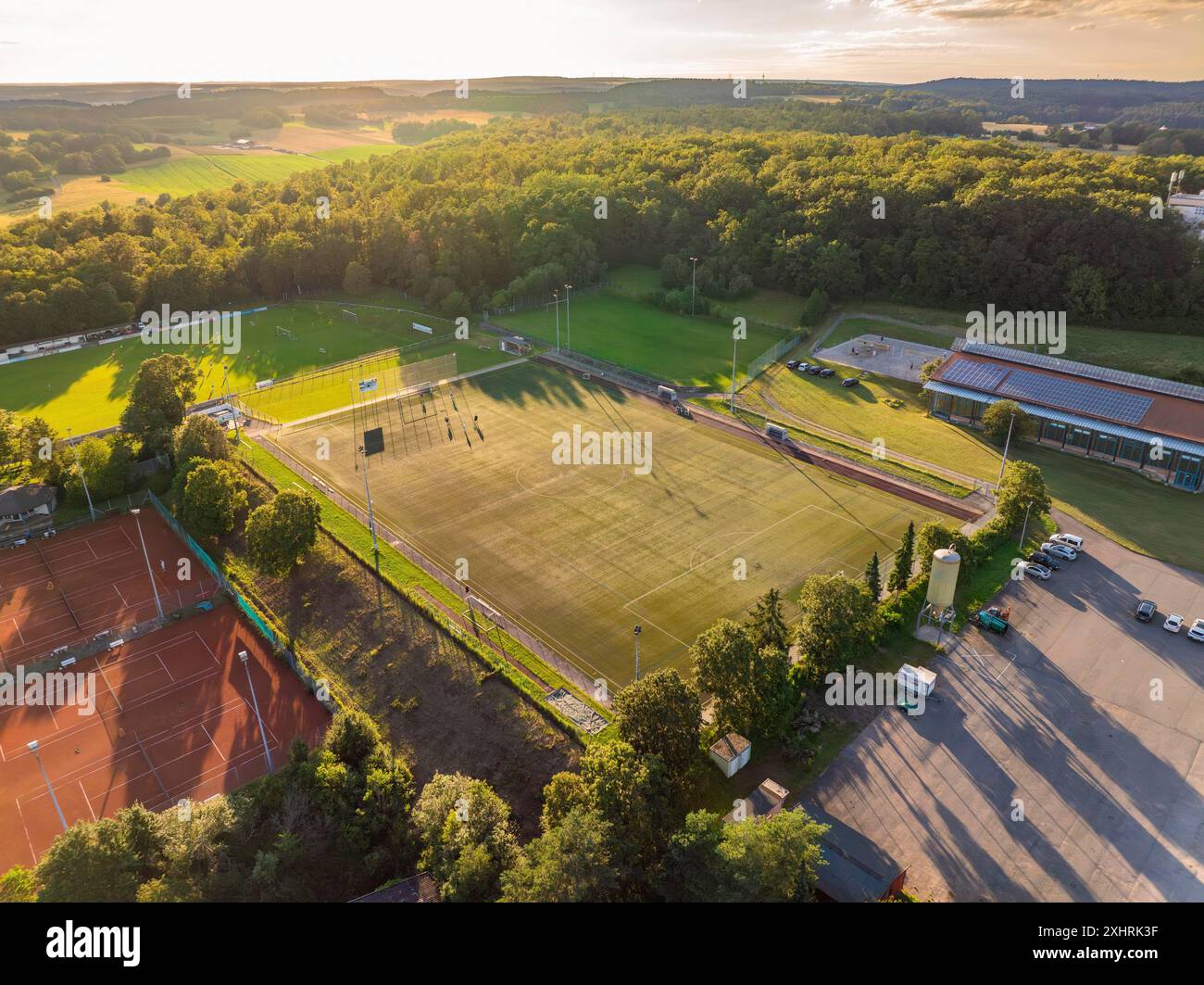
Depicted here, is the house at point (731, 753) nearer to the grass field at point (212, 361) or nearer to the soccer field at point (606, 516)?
the soccer field at point (606, 516)

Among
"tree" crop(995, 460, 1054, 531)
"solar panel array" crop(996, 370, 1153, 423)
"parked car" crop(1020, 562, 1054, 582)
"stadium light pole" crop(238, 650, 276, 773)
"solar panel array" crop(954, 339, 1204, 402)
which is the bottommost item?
"stadium light pole" crop(238, 650, 276, 773)

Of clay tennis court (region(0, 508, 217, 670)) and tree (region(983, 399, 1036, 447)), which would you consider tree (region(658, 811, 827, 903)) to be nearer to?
clay tennis court (region(0, 508, 217, 670))

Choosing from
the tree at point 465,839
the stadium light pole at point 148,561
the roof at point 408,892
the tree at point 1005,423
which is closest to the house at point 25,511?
the stadium light pole at point 148,561

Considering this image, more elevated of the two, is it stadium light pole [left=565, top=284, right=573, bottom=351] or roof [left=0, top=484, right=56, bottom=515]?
stadium light pole [left=565, top=284, right=573, bottom=351]

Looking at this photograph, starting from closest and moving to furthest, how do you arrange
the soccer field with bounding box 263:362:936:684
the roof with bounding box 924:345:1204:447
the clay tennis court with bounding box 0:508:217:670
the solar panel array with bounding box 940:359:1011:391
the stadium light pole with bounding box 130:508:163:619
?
the clay tennis court with bounding box 0:508:217:670, the soccer field with bounding box 263:362:936:684, the stadium light pole with bounding box 130:508:163:619, the roof with bounding box 924:345:1204:447, the solar panel array with bounding box 940:359:1011:391

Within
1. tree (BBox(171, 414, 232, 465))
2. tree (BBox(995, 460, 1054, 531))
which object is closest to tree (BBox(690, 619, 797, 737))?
tree (BBox(995, 460, 1054, 531))

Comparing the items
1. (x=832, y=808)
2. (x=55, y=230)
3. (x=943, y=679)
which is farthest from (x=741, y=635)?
(x=55, y=230)
